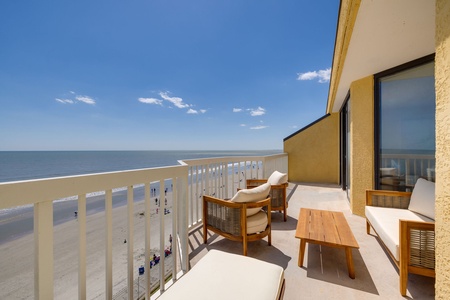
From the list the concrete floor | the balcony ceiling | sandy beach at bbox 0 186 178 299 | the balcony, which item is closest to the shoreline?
sandy beach at bbox 0 186 178 299

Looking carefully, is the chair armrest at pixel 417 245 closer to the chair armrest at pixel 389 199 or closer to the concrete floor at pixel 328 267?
the concrete floor at pixel 328 267

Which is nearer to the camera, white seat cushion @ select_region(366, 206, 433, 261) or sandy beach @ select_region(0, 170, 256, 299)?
white seat cushion @ select_region(366, 206, 433, 261)

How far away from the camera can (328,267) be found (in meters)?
1.88

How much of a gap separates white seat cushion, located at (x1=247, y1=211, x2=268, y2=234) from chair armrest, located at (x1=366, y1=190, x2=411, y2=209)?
1637mm

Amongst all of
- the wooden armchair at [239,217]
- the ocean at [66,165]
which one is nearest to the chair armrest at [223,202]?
the wooden armchair at [239,217]

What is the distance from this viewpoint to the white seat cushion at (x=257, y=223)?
6.92ft

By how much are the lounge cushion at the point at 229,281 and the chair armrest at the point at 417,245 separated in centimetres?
122

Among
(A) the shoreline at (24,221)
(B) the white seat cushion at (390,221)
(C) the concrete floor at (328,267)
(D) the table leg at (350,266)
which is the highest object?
(B) the white seat cushion at (390,221)

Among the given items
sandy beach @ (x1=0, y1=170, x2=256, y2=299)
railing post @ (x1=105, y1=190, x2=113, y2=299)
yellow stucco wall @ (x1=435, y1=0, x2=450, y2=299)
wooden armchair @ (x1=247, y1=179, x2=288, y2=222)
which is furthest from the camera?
wooden armchair @ (x1=247, y1=179, x2=288, y2=222)

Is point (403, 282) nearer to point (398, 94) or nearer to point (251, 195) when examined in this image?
point (251, 195)

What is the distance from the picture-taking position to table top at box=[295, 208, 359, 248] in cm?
175

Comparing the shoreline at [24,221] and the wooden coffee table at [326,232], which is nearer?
the wooden coffee table at [326,232]

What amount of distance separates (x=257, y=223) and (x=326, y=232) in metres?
0.73

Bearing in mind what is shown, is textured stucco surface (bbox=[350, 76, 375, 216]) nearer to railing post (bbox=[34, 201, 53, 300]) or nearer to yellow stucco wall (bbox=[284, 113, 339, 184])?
yellow stucco wall (bbox=[284, 113, 339, 184])
